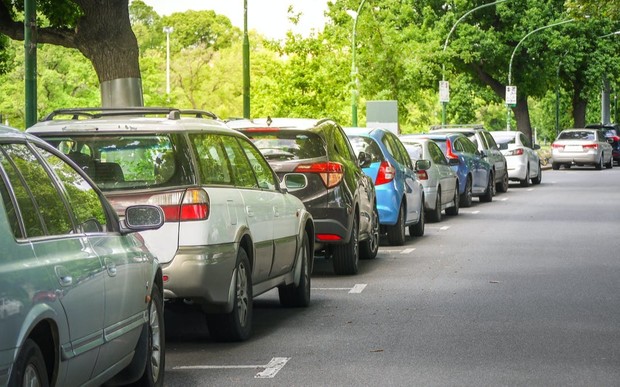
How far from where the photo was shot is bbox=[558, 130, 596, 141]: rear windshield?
180 ft

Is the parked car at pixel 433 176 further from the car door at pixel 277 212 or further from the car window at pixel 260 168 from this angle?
the car window at pixel 260 168

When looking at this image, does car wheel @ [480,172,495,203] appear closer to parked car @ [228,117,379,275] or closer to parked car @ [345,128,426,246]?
parked car @ [345,128,426,246]

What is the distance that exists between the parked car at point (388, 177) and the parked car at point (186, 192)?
26.1ft

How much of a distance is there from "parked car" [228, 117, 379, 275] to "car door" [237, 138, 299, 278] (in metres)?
2.24

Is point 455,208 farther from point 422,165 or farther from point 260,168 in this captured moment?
point 260,168

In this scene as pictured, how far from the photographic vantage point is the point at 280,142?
47.2ft

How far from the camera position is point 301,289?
12.4 meters

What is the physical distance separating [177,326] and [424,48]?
156 ft

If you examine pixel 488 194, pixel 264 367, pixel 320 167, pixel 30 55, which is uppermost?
pixel 30 55

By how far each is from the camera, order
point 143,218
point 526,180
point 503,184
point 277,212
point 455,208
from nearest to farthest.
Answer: point 143,218 < point 277,212 < point 455,208 < point 503,184 < point 526,180

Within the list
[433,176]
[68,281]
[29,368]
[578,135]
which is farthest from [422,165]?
[578,135]

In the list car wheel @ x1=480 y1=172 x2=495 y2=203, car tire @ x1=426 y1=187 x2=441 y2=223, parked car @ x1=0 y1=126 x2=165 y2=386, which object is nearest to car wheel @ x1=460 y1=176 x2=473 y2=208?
car wheel @ x1=480 y1=172 x2=495 y2=203

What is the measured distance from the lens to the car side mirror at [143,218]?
7.43 meters

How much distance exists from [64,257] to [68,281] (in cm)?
13
